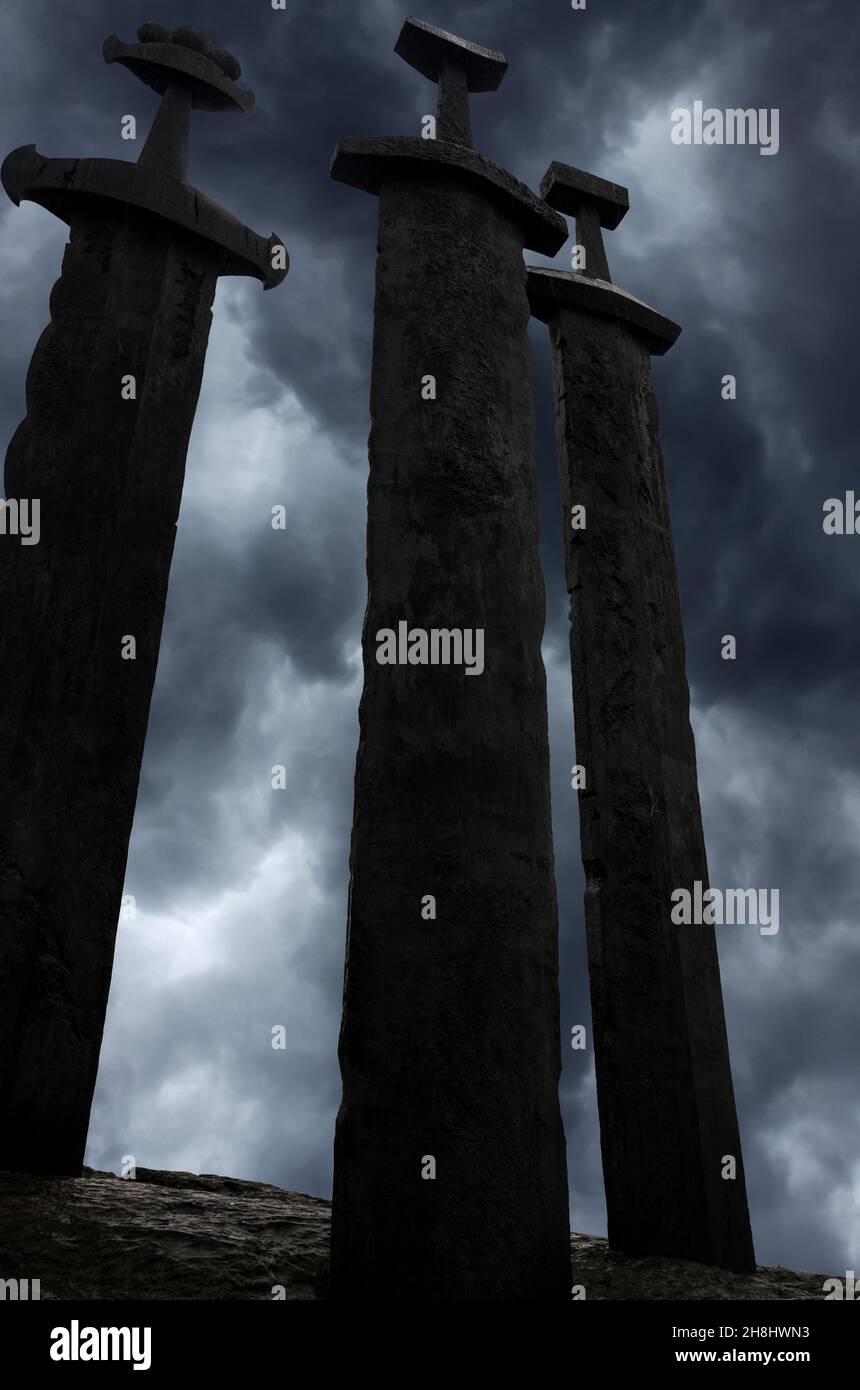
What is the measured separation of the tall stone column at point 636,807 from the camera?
15.8 ft

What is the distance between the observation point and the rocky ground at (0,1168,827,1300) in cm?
343

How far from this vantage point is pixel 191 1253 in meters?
3.61

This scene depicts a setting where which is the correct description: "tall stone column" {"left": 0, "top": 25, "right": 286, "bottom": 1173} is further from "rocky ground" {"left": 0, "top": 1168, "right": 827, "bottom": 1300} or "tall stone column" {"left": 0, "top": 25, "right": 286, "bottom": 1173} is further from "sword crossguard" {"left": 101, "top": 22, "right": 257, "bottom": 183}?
"rocky ground" {"left": 0, "top": 1168, "right": 827, "bottom": 1300}

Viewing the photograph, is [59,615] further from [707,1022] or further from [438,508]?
[707,1022]

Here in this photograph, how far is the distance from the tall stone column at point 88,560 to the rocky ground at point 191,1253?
69 centimetres

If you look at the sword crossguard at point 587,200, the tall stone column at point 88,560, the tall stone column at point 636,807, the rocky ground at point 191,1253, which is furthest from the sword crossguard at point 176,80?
the rocky ground at point 191,1253

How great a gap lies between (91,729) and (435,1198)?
2.88 meters

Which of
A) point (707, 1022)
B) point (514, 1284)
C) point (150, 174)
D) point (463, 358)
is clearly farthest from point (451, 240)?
point (514, 1284)

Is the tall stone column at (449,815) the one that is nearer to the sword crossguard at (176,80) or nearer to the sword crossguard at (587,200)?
the sword crossguard at (176,80)

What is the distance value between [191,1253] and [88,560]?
3.30 metres

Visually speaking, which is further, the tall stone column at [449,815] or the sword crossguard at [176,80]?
the sword crossguard at [176,80]

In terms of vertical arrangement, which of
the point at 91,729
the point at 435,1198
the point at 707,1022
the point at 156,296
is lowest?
the point at 435,1198

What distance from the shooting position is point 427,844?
395 cm

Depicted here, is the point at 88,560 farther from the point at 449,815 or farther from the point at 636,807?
the point at 636,807
